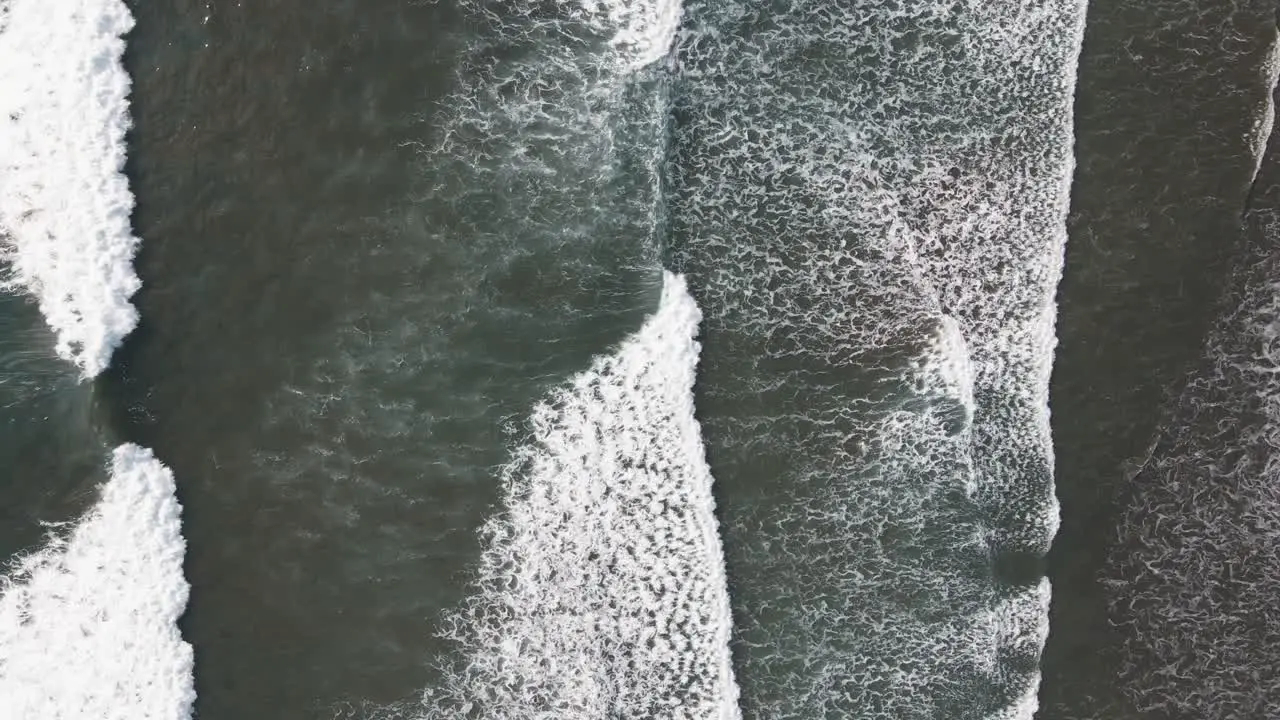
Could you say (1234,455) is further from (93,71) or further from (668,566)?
(93,71)

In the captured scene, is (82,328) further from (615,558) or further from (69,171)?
(615,558)

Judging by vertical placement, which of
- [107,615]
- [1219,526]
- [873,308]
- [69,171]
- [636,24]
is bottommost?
[1219,526]

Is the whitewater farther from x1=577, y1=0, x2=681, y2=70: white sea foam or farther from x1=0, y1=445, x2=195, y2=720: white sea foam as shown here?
x1=577, y1=0, x2=681, y2=70: white sea foam

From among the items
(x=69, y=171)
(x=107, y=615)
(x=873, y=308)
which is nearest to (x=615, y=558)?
(x=873, y=308)

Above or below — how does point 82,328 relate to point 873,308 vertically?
above

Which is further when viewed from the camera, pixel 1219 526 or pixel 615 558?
pixel 1219 526
